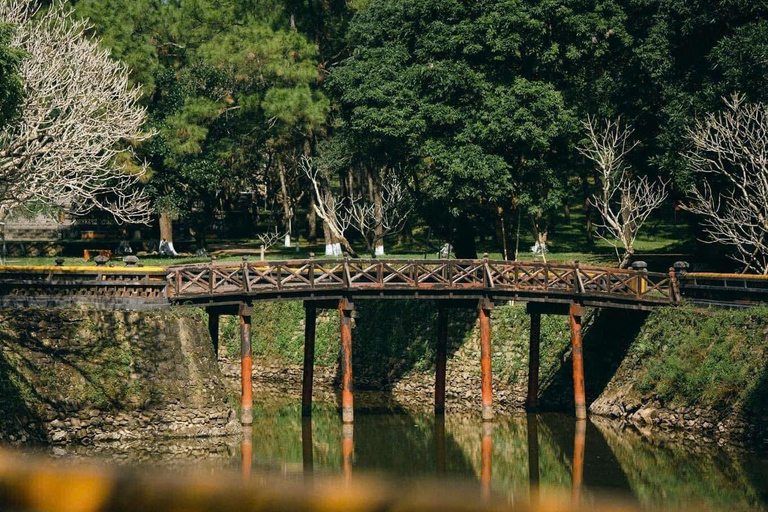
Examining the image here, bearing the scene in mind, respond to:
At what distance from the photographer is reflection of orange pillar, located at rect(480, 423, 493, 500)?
118ft

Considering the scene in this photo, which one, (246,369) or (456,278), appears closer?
(246,369)

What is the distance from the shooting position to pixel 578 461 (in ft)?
127

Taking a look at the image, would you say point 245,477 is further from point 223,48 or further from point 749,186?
point 223,48

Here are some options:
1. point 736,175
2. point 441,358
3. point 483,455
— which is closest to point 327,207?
point 441,358

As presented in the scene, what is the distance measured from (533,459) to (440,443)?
3478mm

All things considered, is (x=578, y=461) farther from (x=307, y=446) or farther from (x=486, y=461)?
(x=307, y=446)

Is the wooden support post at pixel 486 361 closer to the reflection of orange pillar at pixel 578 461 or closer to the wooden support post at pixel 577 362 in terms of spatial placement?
the wooden support post at pixel 577 362

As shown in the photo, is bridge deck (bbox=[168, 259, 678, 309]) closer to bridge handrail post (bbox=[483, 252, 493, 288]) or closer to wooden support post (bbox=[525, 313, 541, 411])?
bridge handrail post (bbox=[483, 252, 493, 288])

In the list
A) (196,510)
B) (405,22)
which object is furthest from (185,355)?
(405,22)

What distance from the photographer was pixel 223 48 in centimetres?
6688

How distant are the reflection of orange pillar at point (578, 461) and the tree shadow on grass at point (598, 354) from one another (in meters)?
2.97

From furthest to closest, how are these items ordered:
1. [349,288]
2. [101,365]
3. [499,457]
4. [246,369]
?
[349,288] < [246,369] < [101,365] < [499,457]

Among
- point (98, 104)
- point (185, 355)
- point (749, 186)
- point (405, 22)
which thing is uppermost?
point (405, 22)

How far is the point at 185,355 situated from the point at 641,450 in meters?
14.2
